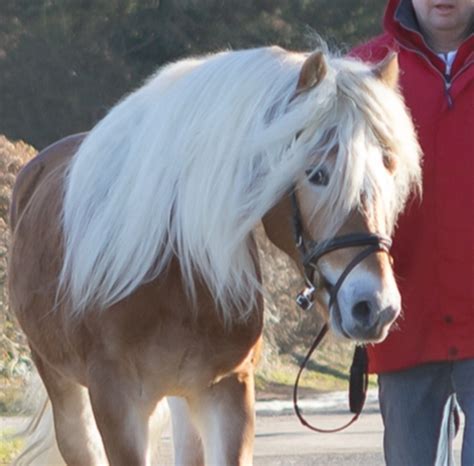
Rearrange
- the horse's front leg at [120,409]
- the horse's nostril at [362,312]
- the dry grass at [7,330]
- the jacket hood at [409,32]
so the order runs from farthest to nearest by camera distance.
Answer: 1. the dry grass at [7,330]
2. the horse's front leg at [120,409]
3. the jacket hood at [409,32]
4. the horse's nostril at [362,312]

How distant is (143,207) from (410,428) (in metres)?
1.09

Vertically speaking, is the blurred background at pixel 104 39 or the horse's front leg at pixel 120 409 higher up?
the horse's front leg at pixel 120 409

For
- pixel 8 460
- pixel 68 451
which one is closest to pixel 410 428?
pixel 68 451

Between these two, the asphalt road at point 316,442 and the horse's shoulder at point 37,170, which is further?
the asphalt road at point 316,442

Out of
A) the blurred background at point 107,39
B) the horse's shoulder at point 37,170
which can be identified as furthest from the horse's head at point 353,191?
the blurred background at point 107,39

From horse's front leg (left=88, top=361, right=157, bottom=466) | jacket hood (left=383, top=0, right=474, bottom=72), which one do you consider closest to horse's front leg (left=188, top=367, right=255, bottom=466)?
horse's front leg (left=88, top=361, right=157, bottom=466)

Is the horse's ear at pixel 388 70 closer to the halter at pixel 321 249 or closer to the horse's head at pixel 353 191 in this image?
the horse's head at pixel 353 191

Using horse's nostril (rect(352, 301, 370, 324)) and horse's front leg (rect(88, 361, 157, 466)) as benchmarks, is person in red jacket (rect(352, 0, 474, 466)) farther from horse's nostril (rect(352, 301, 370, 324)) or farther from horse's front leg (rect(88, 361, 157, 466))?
horse's front leg (rect(88, 361, 157, 466))

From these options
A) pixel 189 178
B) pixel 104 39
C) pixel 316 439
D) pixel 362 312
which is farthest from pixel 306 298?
pixel 104 39

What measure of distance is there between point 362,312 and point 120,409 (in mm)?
1051

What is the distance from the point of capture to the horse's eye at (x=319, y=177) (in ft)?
14.0

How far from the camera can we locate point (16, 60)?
1898 centimetres

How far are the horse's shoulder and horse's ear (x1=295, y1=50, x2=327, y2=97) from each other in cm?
191

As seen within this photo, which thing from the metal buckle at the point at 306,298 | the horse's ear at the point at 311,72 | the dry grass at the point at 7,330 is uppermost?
the horse's ear at the point at 311,72
